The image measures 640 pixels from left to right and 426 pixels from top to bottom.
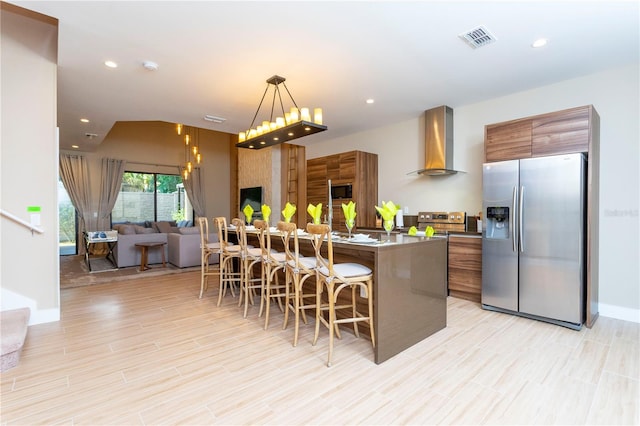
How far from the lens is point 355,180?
545cm

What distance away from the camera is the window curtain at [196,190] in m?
9.70

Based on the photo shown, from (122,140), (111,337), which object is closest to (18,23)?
(111,337)

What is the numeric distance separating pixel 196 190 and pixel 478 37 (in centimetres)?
899

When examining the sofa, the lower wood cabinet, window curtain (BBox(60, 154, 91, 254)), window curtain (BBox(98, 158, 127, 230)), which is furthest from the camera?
window curtain (BBox(98, 158, 127, 230))

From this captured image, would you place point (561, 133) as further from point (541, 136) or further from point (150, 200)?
point (150, 200)

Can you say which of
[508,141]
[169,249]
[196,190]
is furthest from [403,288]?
[196,190]

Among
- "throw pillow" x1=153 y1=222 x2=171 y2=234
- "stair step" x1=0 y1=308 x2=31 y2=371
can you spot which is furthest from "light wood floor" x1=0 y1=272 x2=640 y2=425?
"throw pillow" x1=153 y1=222 x2=171 y2=234

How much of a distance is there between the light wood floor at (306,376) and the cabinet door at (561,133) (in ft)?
6.01

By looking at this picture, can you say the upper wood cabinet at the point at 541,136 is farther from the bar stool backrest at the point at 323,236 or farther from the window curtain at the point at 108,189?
the window curtain at the point at 108,189

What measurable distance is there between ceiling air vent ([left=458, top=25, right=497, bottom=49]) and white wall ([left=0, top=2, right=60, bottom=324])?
12.8ft

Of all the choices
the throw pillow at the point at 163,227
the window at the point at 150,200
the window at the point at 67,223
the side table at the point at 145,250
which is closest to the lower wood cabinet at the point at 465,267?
the side table at the point at 145,250

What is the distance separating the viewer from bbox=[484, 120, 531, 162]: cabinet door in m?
3.38

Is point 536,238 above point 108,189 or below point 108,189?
below

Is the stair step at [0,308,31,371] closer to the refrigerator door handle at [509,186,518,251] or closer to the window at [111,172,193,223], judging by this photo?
the refrigerator door handle at [509,186,518,251]
